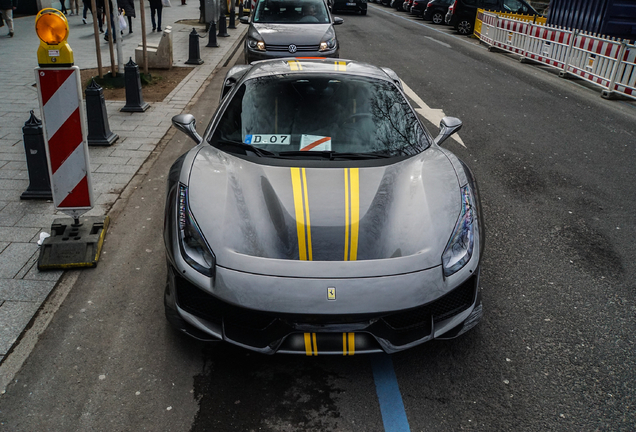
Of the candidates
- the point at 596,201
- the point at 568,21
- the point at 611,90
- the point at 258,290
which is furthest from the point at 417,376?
the point at 568,21

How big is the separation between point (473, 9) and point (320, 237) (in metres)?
21.9

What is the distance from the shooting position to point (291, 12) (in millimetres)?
11984

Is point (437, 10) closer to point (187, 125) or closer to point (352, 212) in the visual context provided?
point (187, 125)

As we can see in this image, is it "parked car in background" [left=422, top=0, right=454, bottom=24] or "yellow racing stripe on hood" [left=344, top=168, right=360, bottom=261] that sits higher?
"yellow racing stripe on hood" [left=344, top=168, right=360, bottom=261]

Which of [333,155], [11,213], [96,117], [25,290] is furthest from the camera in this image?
[96,117]

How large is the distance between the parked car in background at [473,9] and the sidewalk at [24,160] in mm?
11622

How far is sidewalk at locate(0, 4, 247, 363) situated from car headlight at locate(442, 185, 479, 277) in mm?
2676

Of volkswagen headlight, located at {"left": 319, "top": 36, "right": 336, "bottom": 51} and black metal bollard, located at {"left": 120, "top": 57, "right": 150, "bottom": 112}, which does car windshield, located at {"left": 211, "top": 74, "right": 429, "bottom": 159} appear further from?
volkswagen headlight, located at {"left": 319, "top": 36, "right": 336, "bottom": 51}

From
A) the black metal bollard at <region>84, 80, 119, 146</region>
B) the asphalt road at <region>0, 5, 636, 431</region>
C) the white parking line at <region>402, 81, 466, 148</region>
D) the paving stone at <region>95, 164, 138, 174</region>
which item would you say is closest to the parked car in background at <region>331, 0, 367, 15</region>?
the white parking line at <region>402, 81, 466, 148</region>

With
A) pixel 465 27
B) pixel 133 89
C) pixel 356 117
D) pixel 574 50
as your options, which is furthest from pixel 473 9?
pixel 356 117

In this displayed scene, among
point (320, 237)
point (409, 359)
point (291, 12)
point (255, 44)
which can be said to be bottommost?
point (409, 359)

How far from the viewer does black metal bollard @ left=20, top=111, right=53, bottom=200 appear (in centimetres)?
518

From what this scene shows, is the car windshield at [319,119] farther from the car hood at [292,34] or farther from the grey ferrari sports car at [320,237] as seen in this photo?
the car hood at [292,34]

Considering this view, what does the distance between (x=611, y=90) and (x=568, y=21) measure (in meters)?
7.87
